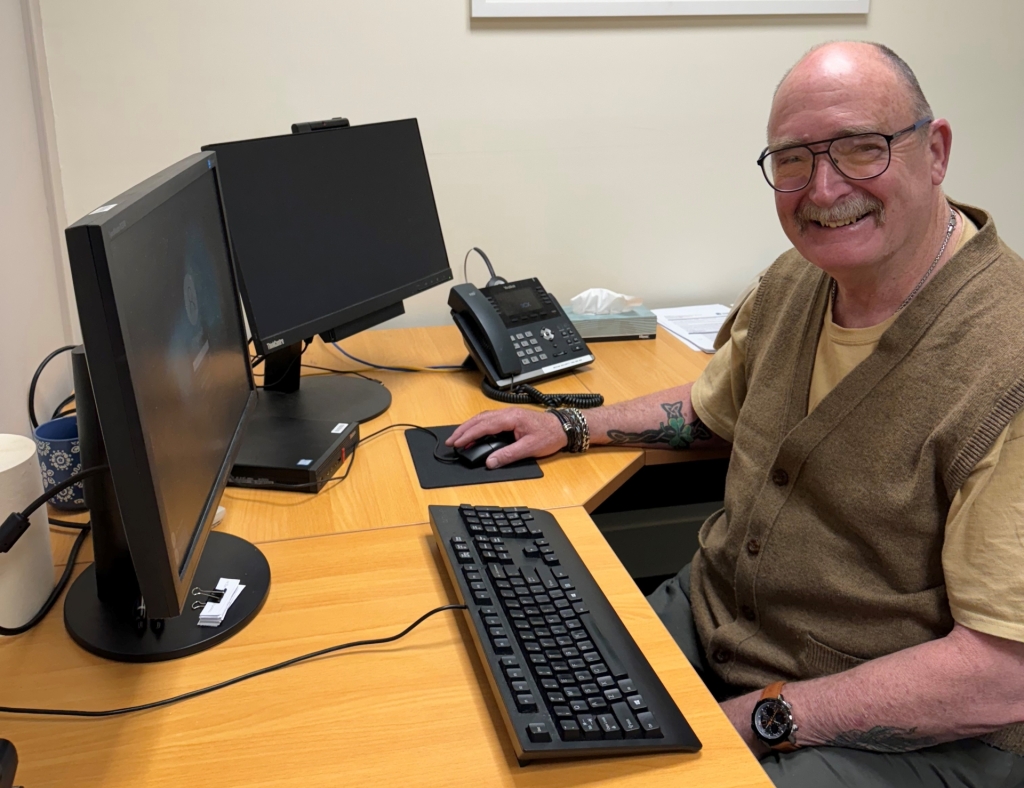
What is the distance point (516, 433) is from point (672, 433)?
0.28m

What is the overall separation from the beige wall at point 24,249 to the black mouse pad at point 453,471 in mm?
646

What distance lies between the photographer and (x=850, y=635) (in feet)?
3.90

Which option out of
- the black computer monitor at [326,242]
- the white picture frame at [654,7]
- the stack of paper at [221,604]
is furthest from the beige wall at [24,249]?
the white picture frame at [654,7]

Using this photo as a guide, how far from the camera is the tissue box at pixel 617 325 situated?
207 centimetres

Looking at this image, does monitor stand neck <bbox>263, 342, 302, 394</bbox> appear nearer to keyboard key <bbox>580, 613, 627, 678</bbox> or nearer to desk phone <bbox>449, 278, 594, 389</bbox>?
desk phone <bbox>449, 278, 594, 389</bbox>

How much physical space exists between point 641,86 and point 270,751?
1782 millimetres

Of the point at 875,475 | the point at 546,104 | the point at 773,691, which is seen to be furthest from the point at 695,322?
the point at 773,691

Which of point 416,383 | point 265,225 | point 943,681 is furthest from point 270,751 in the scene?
point 416,383

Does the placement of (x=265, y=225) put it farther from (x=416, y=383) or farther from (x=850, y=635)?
(x=850, y=635)

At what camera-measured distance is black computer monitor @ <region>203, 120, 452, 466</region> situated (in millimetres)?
1443

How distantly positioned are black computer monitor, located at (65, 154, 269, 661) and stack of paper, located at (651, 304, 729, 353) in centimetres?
112

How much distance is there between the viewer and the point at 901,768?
1.08 metres

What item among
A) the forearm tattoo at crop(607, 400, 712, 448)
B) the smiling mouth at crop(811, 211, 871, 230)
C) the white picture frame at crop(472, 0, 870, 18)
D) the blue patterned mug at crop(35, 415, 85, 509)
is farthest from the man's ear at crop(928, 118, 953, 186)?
the blue patterned mug at crop(35, 415, 85, 509)

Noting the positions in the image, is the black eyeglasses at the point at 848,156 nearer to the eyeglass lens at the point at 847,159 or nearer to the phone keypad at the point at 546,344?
the eyeglass lens at the point at 847,159
